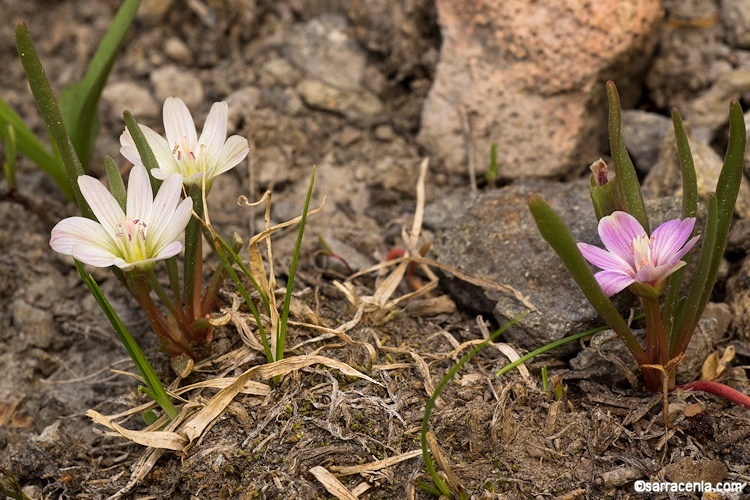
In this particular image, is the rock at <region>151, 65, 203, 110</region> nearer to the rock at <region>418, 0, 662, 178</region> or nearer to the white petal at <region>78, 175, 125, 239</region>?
the rock at <region>418, 0, 662, 178</region>

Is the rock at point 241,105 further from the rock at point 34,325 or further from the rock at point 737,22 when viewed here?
the rock at point 737,22

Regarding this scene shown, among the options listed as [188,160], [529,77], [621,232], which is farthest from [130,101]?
[621,232]

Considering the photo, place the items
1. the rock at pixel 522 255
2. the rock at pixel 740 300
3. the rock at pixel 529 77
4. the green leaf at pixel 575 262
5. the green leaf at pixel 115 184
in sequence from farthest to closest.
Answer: the rock at pixel 529 77, the rock at pixel 740 300, the rock at pixel 522 255, the green leaf at pixel 115 184, the green leaf at pixel 575 262

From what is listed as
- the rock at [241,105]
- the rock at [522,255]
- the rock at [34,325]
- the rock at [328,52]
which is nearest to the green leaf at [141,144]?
the rock at [34,325]

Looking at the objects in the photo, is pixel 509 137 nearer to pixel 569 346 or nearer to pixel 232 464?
pixel 569 346

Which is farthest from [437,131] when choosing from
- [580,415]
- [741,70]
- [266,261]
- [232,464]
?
[232,464]

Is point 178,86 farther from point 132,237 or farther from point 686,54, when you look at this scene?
point 686,54
